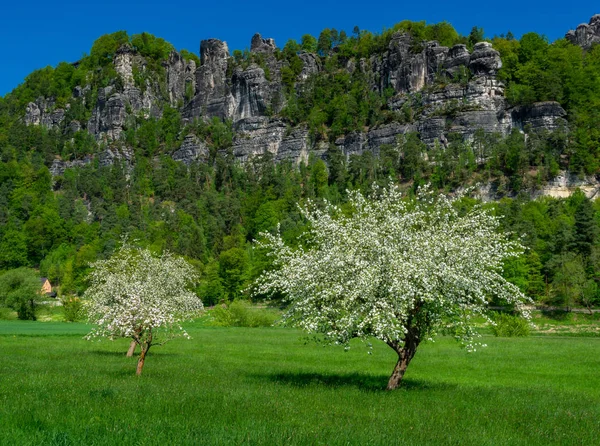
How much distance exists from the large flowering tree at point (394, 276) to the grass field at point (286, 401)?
1.97 meters

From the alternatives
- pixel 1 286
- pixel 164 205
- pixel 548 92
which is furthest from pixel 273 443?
pixel 548 92

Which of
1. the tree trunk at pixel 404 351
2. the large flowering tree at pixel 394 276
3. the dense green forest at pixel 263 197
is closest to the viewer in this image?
the large flowering tree at pixel 394 276

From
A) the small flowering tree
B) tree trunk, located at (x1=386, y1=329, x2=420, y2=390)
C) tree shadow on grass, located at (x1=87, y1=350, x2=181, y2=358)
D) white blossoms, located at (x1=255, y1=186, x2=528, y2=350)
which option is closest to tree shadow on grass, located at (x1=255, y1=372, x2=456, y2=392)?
tree trunk, located at (x1=386, y1=329, x2=420, y2=390)

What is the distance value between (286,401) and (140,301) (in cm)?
972

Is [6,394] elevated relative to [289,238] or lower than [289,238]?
lower

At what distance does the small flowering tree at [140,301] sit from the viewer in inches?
925

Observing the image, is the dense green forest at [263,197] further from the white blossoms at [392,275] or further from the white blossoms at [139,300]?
the white blossoms at [392,275]

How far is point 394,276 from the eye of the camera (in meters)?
18.4

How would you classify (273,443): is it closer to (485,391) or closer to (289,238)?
(485,391)

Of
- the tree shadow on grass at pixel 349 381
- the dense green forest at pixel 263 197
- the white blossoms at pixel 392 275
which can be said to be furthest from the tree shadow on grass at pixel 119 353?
the dense green forest at pixel 263 197

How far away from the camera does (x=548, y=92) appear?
183125 millimetres

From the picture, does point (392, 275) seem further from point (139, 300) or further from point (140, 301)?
point (140, 301)

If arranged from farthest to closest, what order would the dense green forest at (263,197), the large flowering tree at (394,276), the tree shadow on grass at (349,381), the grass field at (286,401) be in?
the dense green forest at (263,197)
the tree shadow on grass at (349,381)
the large flowering tree at (394,276)
the grass field at (286,401)

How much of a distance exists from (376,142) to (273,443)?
7293 inches
